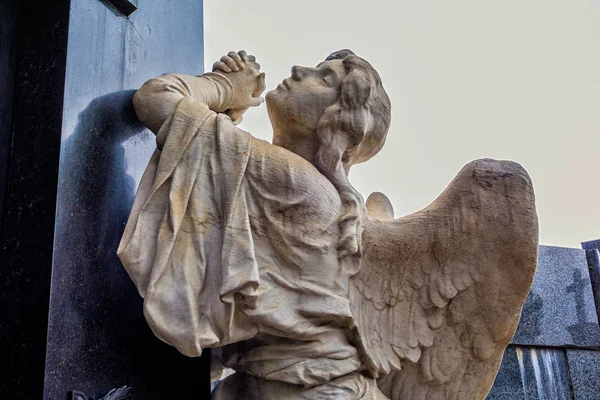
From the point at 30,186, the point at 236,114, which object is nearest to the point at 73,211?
the point at 30,186

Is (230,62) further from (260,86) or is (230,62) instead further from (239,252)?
(239,252)

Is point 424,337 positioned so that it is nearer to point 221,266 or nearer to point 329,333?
point 329,333

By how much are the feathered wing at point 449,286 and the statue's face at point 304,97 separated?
18.4 inches

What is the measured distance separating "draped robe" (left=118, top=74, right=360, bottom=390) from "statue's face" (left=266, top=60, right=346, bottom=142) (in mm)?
246

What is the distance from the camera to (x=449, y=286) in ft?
8.37

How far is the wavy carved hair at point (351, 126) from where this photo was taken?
8.66 ft

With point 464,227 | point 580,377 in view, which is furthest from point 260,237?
point 580,377

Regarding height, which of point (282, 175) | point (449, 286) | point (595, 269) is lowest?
point (449, 286)

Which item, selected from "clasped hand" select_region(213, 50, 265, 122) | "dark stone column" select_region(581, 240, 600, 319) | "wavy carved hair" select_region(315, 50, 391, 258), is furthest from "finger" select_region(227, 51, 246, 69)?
"dark stone column" select_region(581, 240, 600, 319)

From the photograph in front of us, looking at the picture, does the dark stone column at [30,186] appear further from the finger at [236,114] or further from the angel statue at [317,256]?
the finger at [236,114]

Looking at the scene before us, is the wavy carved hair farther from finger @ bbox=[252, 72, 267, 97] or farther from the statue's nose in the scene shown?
finger @ bbox=[252, 72, 267, 97]

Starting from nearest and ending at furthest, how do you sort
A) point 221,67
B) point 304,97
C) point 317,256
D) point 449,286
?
point 317,256 → point 449,286 → point 304,97 → point 221,67

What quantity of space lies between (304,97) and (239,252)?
0.76m

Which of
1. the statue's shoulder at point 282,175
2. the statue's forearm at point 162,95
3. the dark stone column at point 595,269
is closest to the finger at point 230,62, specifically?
the statue's forearm at point 162,95
